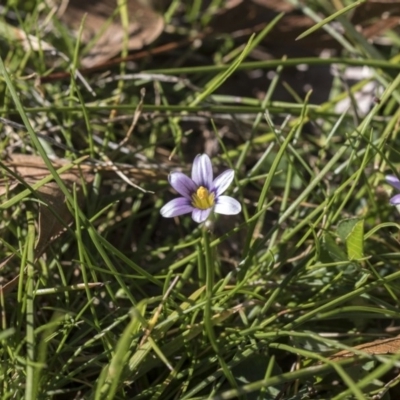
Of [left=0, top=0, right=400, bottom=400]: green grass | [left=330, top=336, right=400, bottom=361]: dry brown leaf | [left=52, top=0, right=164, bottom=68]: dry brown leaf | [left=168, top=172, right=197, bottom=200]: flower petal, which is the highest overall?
[left=52, top=0, right=164, bottom=68]: dry brown leaf

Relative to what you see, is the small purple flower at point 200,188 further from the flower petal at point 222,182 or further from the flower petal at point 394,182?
the flower petal at point 394,182

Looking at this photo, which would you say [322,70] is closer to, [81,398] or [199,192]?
[199,192]

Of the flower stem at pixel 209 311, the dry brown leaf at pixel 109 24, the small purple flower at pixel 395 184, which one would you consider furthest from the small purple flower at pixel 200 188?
the dry brown leaf at pixel 109 24

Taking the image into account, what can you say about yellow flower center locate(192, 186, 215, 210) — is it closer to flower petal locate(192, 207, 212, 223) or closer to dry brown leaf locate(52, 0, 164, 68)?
flower petal locate(192, 207, 212, 223)

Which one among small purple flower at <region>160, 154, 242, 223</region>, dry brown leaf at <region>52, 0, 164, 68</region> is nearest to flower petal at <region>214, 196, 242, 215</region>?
small purple flower at <region>160, 154, 242, 223</region>

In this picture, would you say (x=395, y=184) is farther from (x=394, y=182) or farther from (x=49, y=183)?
(x=49, y=183)

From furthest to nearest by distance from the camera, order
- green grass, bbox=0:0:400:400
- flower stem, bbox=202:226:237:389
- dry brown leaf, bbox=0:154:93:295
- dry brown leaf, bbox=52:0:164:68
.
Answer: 1. dry brown leaf, bbox=52:0:164:68
2. dry brown leaf, bbox=0:154:93:295
3. green grass, bbox=0:0:400:400
4. flower stem, bbox=202:226:237:389

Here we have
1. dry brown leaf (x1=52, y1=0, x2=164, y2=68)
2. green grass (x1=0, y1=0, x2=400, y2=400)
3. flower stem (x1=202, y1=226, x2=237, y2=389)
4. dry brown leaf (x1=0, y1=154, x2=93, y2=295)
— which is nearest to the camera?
flower stem (x1=202, y1=226, x2=237, y2=389)
